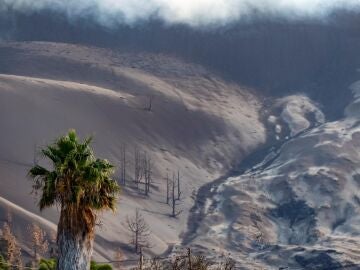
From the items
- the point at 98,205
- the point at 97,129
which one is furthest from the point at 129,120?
the point at 98,205

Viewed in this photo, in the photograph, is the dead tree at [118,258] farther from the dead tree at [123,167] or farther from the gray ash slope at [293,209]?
the dead tree at [123,167]

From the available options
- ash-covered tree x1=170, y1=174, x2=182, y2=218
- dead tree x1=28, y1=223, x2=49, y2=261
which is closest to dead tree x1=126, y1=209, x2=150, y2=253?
ash-covered tree x1=170, y1=174, x2=182, y2=218

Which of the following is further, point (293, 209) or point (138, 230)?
point (293, 209)

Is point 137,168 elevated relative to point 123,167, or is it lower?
lower

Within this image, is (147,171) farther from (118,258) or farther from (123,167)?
(118,258)

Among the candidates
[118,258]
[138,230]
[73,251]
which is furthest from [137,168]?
[73,251]

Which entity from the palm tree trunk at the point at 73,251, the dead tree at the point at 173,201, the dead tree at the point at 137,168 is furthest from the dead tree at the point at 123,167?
the palm tree trunk at the point at 73,251

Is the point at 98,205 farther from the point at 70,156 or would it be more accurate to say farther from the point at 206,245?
the point at 206,245
